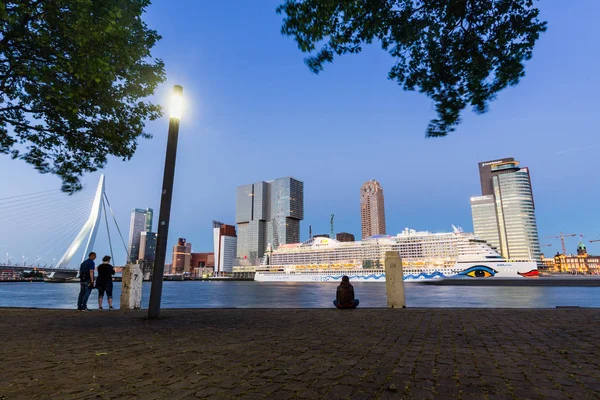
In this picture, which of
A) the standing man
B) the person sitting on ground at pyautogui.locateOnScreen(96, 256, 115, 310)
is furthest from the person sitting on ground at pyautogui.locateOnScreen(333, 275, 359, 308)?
the standing man

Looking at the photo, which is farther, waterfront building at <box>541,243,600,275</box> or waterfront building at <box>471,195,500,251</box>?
waterfront building at <box>471,195,500,251</box>

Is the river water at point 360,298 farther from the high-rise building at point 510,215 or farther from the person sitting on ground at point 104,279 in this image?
the high-rise building at point 510,215

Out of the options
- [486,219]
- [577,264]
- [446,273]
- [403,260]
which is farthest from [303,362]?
[577,264]

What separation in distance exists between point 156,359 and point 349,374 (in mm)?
2668

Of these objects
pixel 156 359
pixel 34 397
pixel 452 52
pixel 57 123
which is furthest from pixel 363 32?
pixel 57 123

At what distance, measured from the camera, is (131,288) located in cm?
1299

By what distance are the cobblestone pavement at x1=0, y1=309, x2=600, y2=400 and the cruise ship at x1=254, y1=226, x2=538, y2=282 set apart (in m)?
88.3

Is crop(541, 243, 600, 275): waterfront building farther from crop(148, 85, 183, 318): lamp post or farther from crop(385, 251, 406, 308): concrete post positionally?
crop(148, 85, 183, 318): lamp post

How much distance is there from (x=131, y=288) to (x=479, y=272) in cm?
8894

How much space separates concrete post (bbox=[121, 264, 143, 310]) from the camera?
1291 centimetres

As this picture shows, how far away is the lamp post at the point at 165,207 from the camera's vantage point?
886 cm

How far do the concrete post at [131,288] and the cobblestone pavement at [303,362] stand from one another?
18.6 feet

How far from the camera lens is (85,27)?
7055 millimetres

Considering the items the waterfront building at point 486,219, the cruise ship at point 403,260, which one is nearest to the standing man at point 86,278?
the cruise ship at point 403,260
